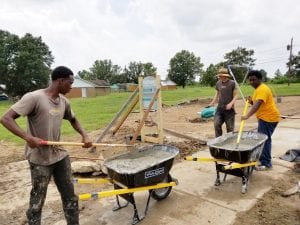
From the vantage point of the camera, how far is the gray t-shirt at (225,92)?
6719mm

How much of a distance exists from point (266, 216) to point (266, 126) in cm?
206

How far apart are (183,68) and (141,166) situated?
261 ft

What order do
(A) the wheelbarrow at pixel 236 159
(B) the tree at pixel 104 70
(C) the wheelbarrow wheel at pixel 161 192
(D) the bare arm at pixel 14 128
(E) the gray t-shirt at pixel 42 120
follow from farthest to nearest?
(B) the tree at pixel 104 70
(A) the wheelbarrow at pixel 236 159
(C) the wheelbarrow wheel at pixel 161 192
(E) the gray t-shirt at pixel 42 120
(D) the bare arm at pixel 14 128

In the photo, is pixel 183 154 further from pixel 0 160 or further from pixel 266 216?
pixel 0 160

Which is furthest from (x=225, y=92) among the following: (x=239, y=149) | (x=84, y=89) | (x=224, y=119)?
(x=84, y=89)

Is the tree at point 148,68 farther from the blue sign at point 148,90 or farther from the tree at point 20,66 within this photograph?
the blue sign at point 148,90

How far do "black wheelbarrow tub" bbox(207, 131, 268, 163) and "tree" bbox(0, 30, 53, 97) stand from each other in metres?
46.5

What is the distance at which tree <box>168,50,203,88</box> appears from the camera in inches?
3243

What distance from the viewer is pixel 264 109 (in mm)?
5797

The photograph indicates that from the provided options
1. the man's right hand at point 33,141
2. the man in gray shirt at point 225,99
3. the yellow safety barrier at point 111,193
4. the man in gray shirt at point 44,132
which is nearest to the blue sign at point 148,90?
the man in gray shirt at point 225,99

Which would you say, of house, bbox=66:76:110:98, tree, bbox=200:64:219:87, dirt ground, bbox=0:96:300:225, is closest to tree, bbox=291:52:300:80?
tree, bbox=200:64:219:87

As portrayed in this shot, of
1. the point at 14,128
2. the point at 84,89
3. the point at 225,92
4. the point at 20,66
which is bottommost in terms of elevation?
the point at 14,128

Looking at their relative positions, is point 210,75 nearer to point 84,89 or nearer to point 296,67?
point 296,67

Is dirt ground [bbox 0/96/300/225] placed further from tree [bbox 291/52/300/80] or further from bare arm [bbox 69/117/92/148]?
tree [bbox 291/52/300/80]
